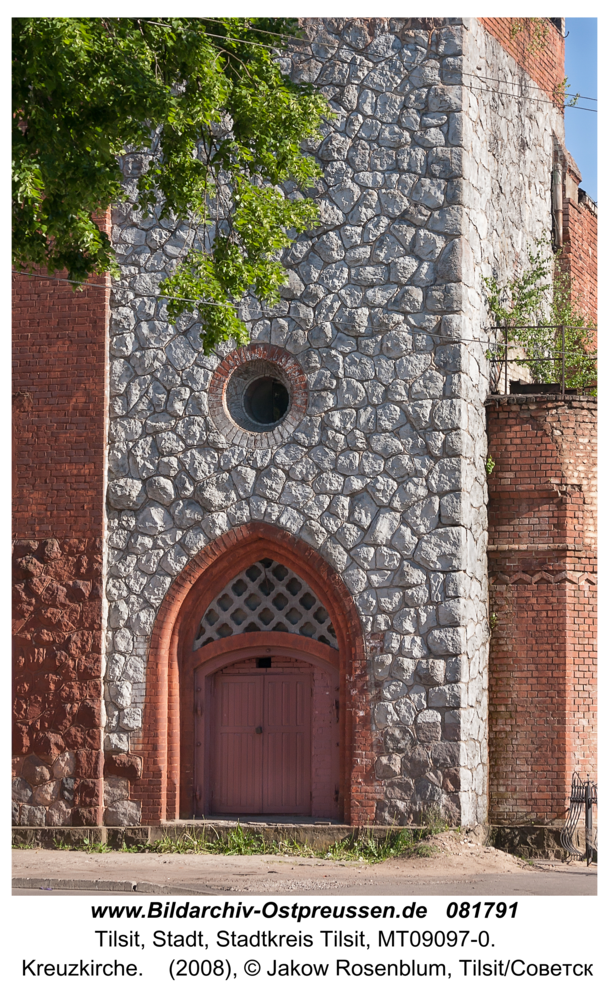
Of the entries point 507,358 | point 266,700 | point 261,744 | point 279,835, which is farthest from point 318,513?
point 279,835

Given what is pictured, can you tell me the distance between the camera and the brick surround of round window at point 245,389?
14.0m

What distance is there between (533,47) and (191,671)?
29.8 feet

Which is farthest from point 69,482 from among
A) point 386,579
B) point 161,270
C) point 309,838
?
point 309,838

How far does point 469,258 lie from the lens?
45.8 feet

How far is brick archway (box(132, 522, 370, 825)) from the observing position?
13430mm

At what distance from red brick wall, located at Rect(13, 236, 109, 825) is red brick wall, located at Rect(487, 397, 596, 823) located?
4.39 metres

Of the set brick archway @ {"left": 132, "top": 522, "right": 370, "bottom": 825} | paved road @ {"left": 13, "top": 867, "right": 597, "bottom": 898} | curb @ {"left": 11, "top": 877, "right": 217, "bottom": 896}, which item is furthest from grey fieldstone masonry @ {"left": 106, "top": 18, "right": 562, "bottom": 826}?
curb @ {"left": 11, "top": 877, "right": 217, "bottom": 896}

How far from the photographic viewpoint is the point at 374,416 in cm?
1375

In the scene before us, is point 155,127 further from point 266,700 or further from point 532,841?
point 532,841

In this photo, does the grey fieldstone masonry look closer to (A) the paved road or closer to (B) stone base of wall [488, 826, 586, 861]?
(B) stone base of wall [488, 826, 586, 861]

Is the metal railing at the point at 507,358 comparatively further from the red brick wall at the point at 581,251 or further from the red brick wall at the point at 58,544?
the red brick wall at the point at 58,544

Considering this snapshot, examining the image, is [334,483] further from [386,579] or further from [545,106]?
[545,106]
